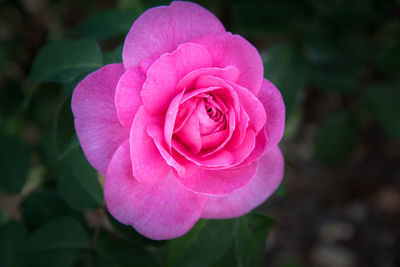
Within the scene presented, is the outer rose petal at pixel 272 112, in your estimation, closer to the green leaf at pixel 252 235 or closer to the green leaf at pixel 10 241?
the green leaf at pixel 252 235

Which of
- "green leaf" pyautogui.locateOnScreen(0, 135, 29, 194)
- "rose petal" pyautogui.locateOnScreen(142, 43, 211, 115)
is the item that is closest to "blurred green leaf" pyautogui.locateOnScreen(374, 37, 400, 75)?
"rose petal" pyautogui.locateOnScreen(142, 43, 211, 115)

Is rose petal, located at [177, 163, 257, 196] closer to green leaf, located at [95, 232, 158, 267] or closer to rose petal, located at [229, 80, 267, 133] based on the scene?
rose petal, located at [229, 80, 267, 133]

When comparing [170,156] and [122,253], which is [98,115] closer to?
[170,156]

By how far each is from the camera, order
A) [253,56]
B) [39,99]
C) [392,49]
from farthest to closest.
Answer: [39,99]
[392,49]
[253,56]

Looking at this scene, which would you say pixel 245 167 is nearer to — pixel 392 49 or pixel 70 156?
pixel 70 156

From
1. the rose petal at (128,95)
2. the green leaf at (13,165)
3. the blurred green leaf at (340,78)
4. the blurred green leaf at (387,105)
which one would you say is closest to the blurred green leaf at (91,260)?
the green leaf at (13,165)

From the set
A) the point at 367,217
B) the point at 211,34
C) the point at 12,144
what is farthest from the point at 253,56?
the point at 367,217
